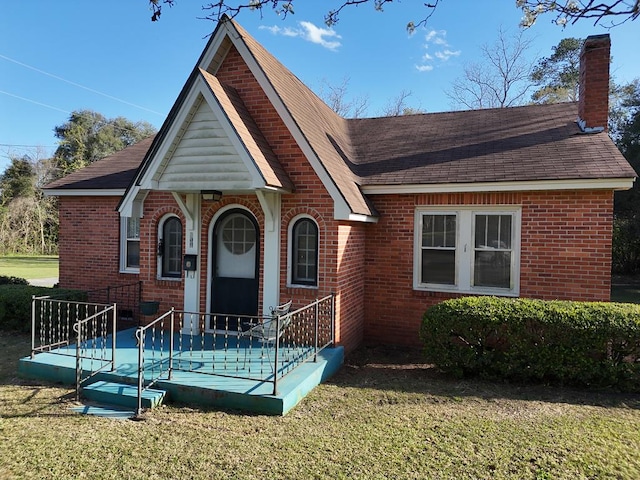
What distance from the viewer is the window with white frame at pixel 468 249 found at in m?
8.62

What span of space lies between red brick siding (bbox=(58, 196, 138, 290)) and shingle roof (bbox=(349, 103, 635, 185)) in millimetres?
6768

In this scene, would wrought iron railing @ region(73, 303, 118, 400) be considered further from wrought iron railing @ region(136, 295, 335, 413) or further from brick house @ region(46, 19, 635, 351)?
brick house @ region(46, 19, 635, 351)

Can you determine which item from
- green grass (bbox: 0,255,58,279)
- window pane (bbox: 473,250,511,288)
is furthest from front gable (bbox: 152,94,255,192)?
green grass (bbox: 0,255,58,279)

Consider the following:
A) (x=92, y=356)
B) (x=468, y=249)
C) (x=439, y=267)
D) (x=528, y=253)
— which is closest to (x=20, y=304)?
(x=92, y=356)

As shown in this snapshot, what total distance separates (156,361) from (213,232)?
2.82 metres

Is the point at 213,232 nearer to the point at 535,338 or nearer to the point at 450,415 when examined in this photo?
the point at 450,415

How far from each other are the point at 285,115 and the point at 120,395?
539cm

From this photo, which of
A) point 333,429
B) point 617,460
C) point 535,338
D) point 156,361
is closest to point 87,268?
point 156,361

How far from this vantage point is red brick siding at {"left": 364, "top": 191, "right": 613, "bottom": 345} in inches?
314

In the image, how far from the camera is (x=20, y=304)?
9828 mm

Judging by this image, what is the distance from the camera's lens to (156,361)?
22.6ft

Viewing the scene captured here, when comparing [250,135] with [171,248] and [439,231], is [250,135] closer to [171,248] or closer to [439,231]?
[171,248]

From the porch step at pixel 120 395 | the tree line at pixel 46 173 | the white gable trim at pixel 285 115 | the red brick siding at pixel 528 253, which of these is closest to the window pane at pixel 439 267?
the red brick siding at pixel 528 253

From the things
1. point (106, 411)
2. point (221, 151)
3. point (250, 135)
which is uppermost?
point (250, 135)
